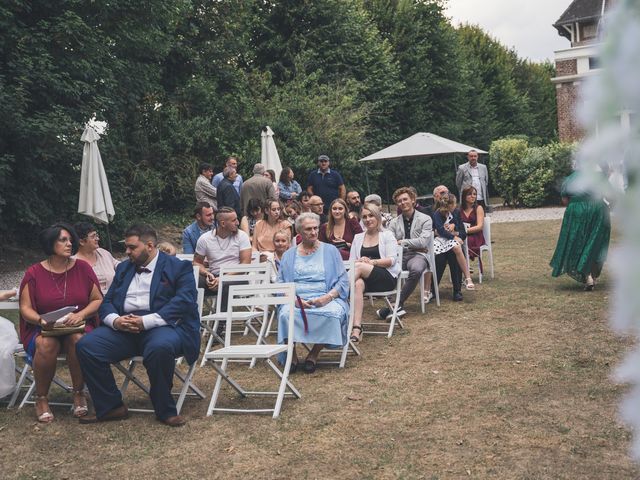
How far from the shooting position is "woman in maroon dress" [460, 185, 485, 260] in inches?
464

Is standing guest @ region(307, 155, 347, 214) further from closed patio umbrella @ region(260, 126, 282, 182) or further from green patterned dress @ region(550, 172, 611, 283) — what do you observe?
green patterned dress @ region(550, 172, 611, 283)

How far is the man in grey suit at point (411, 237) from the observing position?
9.88 metres

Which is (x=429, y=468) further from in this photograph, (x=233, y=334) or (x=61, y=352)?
(x=233, y=334)

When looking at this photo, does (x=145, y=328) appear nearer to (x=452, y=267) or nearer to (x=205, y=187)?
(x=452, y=267)

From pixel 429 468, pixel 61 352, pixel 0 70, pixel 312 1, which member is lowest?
pixel 429 468

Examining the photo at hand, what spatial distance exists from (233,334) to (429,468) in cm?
500

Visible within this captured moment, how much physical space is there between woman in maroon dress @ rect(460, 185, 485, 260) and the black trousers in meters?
1.09

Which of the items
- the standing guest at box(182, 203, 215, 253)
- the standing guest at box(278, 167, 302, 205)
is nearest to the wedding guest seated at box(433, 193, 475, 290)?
the standing guest at box(182, 203, 215, 253)

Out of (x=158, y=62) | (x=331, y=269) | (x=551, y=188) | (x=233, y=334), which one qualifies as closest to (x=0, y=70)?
(x=158, y=62)

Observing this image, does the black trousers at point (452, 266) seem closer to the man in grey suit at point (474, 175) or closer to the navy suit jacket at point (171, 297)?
the navy suit jacket at point (171, 297)

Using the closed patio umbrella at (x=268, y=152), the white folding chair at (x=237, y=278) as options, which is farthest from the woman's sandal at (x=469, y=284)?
the closed patio umbrella at (x=268, y=152)

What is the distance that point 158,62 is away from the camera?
21297mm

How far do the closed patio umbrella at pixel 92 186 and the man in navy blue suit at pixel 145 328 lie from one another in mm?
7676

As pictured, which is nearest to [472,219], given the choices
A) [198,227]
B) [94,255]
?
Answer: [198,227]
